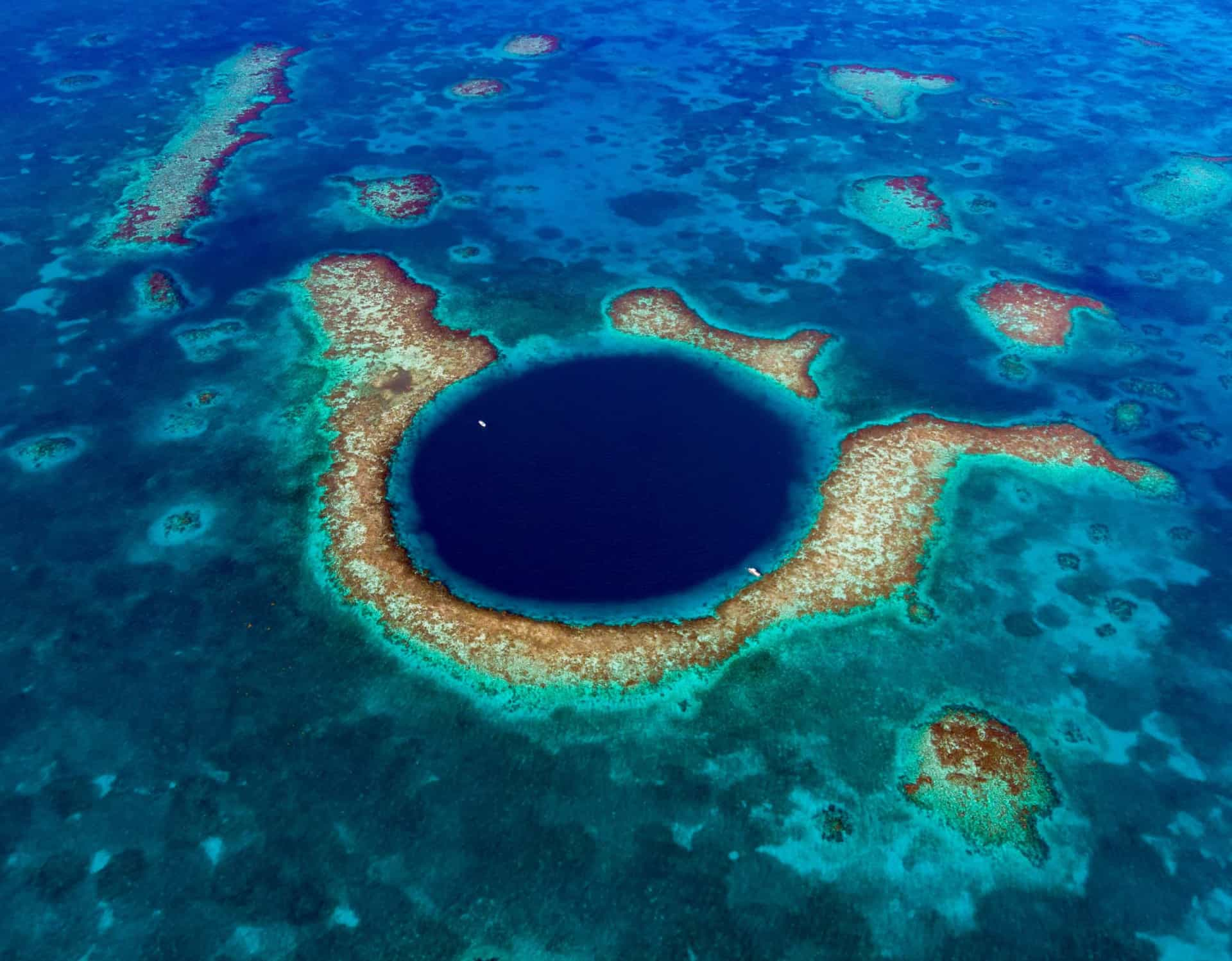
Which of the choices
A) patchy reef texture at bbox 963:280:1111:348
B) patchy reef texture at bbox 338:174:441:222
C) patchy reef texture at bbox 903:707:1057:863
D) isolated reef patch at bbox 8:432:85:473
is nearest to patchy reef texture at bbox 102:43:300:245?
patchy reef texture at bbox 338:174:441:222

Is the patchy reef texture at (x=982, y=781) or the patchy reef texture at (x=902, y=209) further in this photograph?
the patchy reef texture at (x=902, y=209)

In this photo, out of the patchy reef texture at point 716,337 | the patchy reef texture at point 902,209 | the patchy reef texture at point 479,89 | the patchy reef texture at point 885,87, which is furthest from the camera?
the patchy reef texture at point 479,89

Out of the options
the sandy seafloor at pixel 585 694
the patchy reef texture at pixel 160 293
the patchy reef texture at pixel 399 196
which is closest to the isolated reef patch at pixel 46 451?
the sandy seafloor at pixel 585 694

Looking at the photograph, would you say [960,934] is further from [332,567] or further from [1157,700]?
[332,567]

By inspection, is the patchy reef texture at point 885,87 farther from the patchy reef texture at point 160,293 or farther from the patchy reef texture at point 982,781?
the patchy reef texture at point 160,293

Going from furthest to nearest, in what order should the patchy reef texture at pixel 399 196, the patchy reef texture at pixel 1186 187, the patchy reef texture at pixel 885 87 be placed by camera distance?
the patchy reef texture at pixel 885 87, the patchy reef texture at pixel 1186 187, the patchy reef texture at pixel 399 196

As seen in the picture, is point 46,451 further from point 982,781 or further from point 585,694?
point 982,781

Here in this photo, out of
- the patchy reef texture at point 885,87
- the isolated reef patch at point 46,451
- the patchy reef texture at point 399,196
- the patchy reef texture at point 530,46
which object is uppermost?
the patchy reef texture at point 530,46
